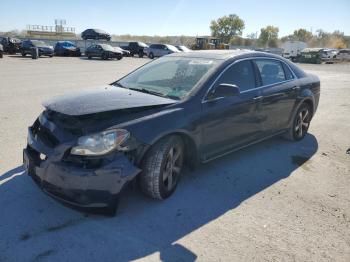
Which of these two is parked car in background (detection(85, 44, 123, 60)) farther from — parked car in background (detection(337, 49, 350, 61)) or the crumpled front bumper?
parked car in background (detection(337, 49, 350, 61))

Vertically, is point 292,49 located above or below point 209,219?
above

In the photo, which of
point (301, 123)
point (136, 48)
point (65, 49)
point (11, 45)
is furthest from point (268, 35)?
point (301, 123)

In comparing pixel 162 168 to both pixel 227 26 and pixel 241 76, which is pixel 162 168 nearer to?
pixel 241 76

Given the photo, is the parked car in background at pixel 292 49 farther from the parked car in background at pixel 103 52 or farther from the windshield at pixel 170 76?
the windshield at pixel 170 76

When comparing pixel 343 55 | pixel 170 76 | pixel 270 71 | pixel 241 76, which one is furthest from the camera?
pixel 343 55

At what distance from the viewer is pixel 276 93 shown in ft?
17.5

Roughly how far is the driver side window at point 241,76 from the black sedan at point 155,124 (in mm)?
14

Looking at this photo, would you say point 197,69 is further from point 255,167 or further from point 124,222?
point 124,222

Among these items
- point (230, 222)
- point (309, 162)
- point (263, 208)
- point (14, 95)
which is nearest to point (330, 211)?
point (263, 208)

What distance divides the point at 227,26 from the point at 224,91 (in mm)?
110502

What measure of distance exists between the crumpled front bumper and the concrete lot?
0.98 ft

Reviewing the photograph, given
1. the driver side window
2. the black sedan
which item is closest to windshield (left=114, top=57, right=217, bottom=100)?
the black sedan

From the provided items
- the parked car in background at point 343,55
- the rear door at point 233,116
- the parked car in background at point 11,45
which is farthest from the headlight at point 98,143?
the parked car in background at point 343,55

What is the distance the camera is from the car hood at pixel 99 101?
3.47m
